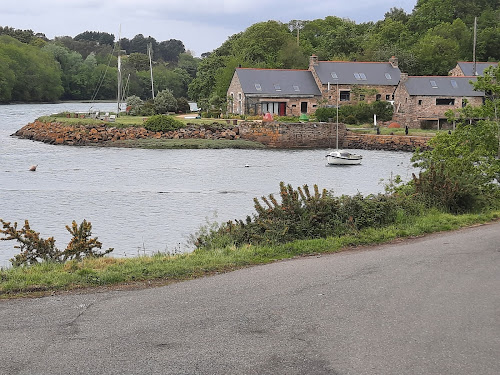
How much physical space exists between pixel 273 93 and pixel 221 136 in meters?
12.4

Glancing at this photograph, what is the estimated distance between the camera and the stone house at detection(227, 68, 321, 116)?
7788 cm

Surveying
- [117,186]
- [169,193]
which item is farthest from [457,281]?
[117,186]

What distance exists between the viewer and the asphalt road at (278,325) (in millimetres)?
7305

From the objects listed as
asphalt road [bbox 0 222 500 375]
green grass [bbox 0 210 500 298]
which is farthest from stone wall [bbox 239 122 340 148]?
asphalt road [bbox 0 222 500 375]

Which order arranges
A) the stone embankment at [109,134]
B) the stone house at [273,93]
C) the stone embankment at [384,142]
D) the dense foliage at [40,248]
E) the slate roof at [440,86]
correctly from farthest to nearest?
the stone house at [273,93]
the slate roof at [440,86]
the stone embankment at [109,134]
the stone embankment at [384,142]
the dense foliage at [40,248]

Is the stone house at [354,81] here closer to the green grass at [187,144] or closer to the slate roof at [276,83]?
the slate roof at [276,83]

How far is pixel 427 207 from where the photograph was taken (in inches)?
677

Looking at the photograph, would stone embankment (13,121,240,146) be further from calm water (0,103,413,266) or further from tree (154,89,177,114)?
tree (154,89,177,114)

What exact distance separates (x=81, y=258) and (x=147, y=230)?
1261 centimetres

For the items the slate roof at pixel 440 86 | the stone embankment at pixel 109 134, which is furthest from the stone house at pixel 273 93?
the slate roof at pixel 440 86

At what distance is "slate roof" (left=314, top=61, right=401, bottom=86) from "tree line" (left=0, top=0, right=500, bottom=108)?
40.3 feet

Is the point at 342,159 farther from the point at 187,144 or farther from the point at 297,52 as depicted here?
the point at 297,52

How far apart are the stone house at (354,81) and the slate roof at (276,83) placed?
130 cm

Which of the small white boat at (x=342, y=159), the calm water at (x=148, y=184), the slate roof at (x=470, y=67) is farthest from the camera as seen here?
the slate roof at (x=470, y=67)
